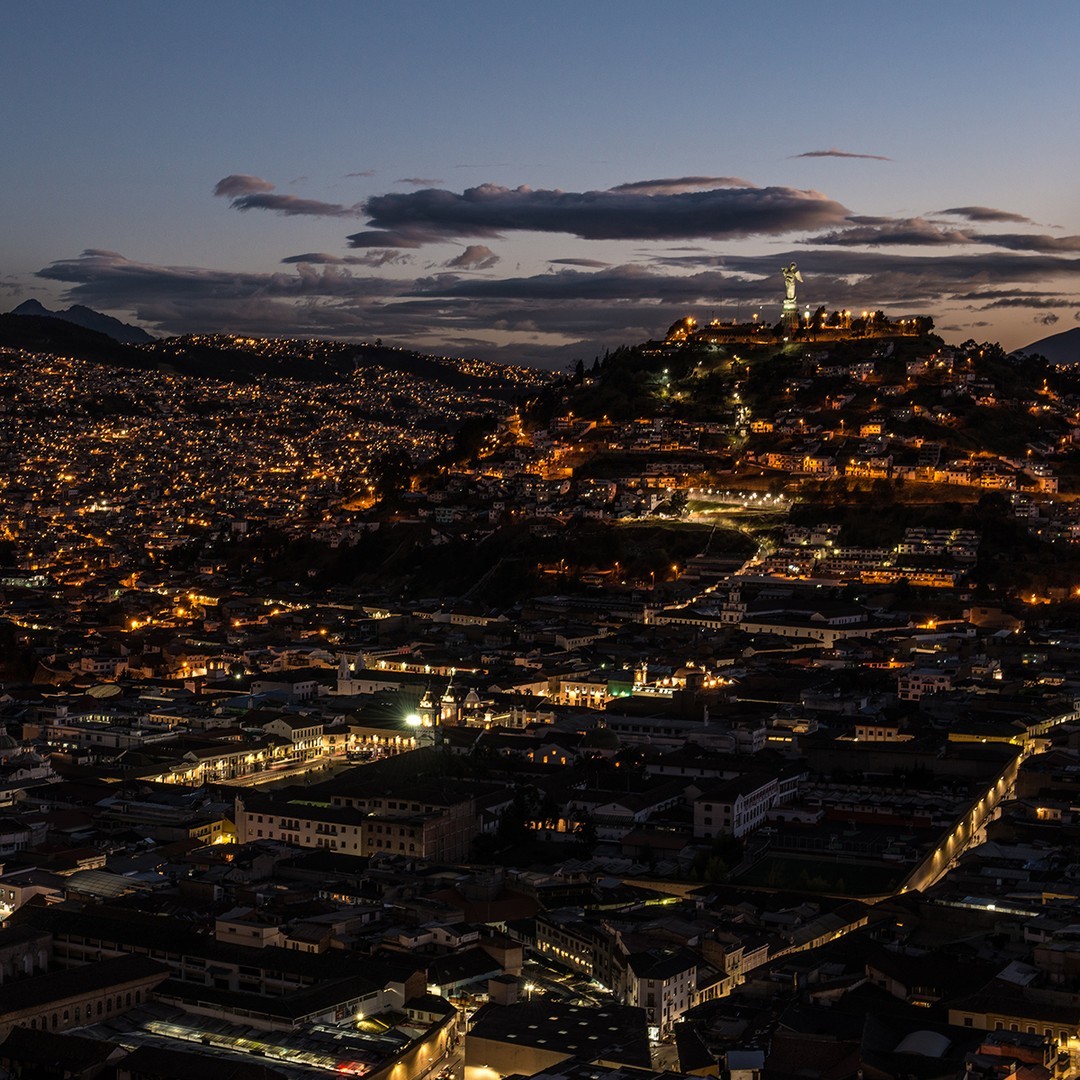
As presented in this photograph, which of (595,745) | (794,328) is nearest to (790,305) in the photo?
(794,328)

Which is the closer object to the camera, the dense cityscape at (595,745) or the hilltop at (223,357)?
the dense cityscape at (595,745)

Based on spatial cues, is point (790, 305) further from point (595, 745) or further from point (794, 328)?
point (595, 745)

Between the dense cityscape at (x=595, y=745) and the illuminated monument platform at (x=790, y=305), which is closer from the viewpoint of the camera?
the dense cityscape at (x=595, y=745)

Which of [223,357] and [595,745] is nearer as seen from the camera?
[595,745]

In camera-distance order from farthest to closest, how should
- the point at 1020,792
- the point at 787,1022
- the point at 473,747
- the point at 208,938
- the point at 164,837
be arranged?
the point at 473,747 < the point at 1020,792 < the point at 164,837 < the point at 208,938 < the point at 787,1022

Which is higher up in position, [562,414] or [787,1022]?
[562,414]

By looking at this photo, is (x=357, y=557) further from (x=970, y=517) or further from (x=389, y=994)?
(x=389, y=994)

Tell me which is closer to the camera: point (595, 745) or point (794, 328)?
point (595, 745)

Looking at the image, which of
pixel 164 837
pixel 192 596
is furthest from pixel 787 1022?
pixel 192 596
